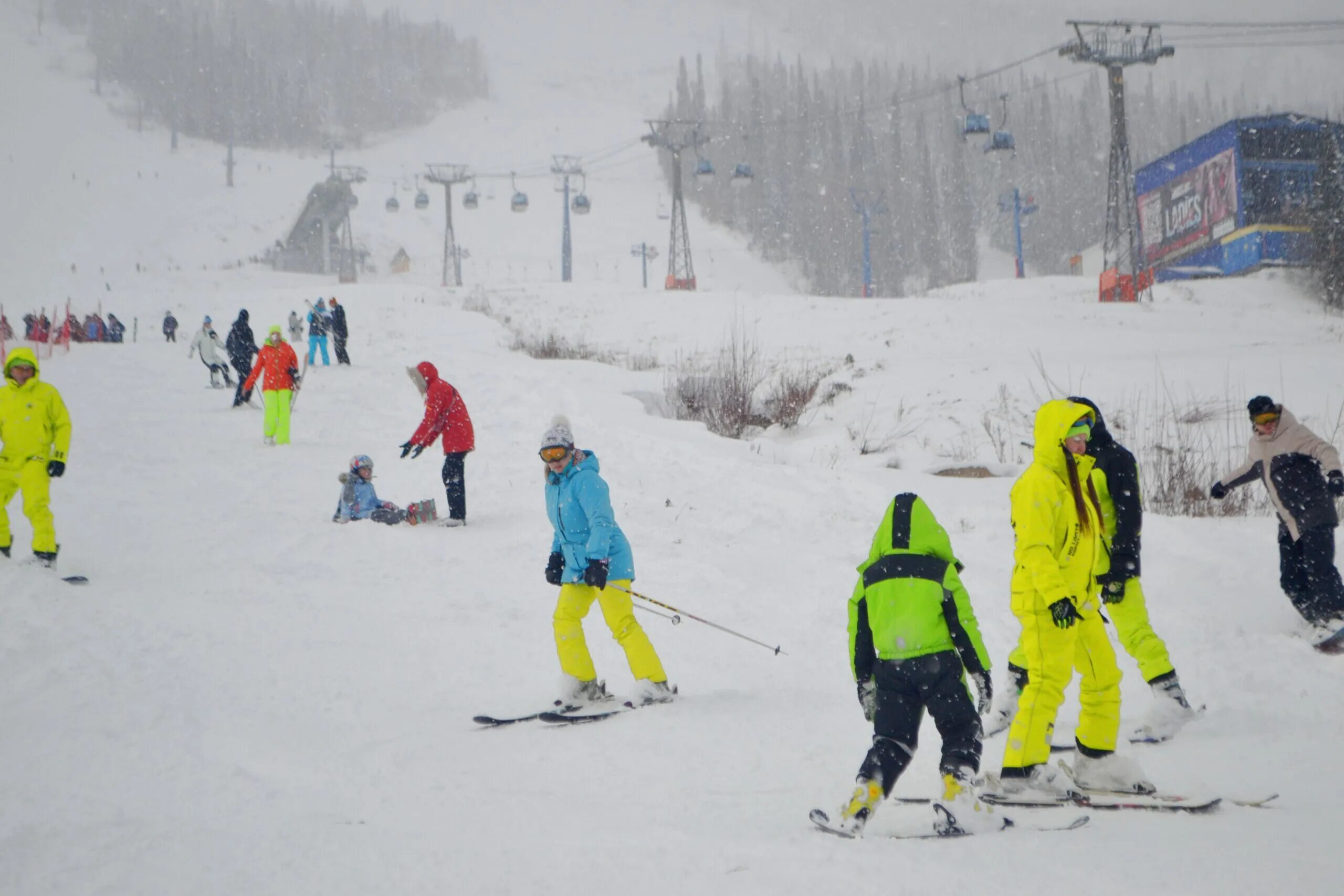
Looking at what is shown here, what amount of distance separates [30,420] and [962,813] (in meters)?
7.22

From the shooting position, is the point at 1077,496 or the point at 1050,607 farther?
the point at 1077,496

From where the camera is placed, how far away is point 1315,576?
229 inches

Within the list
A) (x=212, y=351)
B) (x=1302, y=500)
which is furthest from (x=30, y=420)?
(x=212, y=351)

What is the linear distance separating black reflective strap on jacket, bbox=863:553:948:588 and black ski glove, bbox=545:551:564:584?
2.31m

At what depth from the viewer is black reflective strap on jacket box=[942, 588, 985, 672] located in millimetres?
3658

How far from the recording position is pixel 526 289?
120 ft

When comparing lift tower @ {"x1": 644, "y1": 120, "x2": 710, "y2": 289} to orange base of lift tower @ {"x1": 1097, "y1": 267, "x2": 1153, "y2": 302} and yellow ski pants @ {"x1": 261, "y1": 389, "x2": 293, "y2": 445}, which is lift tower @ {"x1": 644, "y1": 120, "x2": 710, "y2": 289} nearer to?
orange base of lift tower @ {"x1": 1097, "y1": 267, "x2": 1153, "y2": 302}

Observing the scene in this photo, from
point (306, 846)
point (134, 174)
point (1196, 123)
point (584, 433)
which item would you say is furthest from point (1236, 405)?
point (1196, 123)

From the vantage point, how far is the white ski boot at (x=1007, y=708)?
4949 millimetres

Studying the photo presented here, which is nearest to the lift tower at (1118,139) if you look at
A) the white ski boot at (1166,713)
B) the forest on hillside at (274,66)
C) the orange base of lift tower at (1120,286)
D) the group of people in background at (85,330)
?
the orange base of lift tower at (1120,286)

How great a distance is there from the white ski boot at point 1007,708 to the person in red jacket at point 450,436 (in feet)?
20.2

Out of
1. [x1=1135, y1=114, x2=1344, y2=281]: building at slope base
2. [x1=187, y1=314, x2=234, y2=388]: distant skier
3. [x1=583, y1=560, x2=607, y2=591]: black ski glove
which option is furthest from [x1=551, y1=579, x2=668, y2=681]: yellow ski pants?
[x1=1135, y1=114, x2=1344, y2=281]: building at slope base

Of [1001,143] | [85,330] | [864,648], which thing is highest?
[1001,143]

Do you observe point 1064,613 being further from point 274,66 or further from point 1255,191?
point 274,66
